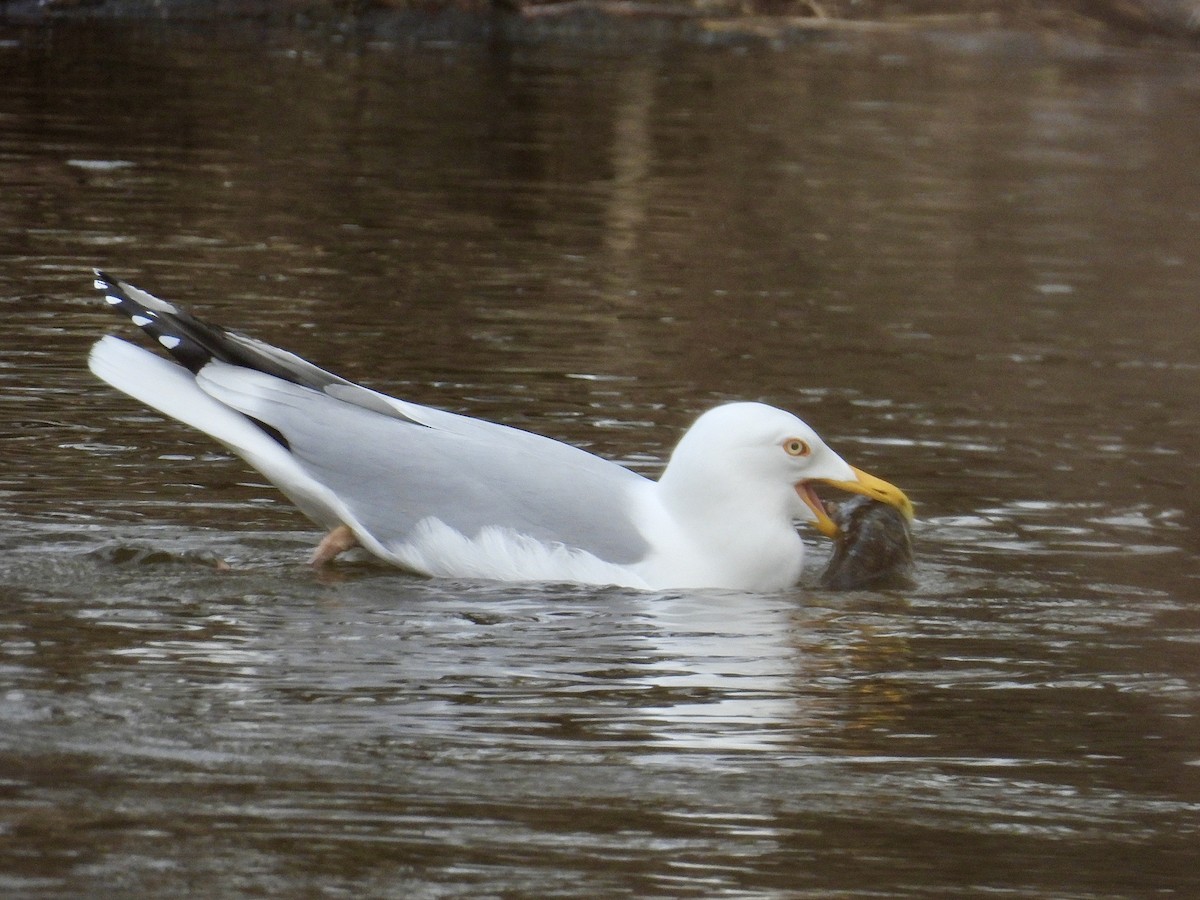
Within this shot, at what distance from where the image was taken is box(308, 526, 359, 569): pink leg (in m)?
6.25

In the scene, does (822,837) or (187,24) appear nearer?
(822,837)

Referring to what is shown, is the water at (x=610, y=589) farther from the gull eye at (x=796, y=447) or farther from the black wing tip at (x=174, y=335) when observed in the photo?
the black wing tip at (x=174, y=335)

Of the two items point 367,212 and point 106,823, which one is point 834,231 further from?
point 106,823

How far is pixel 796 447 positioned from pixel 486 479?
2.80 ft

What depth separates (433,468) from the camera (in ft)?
20.1

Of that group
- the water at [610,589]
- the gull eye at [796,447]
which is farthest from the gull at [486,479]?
the water at [610,589]

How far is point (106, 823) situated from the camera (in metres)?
4.09

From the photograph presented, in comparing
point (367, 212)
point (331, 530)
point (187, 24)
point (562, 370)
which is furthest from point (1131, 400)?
point (187, 24)

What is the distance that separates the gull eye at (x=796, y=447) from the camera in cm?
616

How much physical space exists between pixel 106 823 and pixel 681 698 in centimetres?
152

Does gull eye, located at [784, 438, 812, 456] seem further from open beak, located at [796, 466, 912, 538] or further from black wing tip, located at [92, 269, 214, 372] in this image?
black wing tip, located at [92, 269, 214, 372]

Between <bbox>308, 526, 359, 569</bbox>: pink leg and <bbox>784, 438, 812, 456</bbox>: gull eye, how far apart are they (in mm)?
1224

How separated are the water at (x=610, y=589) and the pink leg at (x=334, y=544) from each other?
0.08 metres

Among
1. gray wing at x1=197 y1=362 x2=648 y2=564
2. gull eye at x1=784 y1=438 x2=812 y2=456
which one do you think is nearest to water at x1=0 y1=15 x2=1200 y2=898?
gray wing at x1=197 y1=362 x2=648 y2=564
